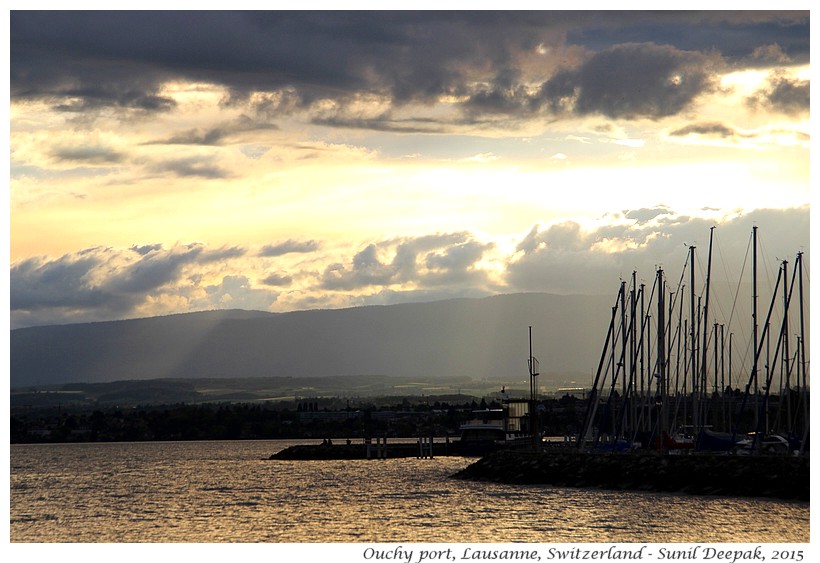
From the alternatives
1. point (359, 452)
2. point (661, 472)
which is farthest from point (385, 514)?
point (359, 452)

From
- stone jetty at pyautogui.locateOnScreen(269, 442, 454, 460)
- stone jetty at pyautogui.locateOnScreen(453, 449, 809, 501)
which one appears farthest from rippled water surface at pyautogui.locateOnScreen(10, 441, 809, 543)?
stone jetty at pyautogui.locateOnScreen(269, 442, 454, 460)

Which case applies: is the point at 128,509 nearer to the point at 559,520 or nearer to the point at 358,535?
the point at 358,535

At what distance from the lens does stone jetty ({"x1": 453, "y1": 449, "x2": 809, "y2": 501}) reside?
68.1 metres

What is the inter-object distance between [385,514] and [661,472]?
17.7m

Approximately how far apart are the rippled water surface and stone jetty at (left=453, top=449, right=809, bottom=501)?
1.36 metres

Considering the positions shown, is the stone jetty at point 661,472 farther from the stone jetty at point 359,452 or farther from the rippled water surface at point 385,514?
the stone jetty at point 359,452

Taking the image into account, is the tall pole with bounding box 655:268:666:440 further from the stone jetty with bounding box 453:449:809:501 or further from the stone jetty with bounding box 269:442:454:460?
the stone jetty with bounding box 269:442:454:460

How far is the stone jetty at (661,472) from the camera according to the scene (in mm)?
68062

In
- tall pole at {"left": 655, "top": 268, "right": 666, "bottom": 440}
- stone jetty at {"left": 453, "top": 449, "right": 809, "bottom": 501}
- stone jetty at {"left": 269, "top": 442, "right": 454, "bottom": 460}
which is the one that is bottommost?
stone jetty at {"left": 269, "top": 442, "right": 454, "bottom": 460}

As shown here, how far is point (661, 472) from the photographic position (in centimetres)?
7725

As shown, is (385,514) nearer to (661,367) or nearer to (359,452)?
(661,367)

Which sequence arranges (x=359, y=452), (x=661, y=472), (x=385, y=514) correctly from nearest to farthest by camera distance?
(x=385, y=514), (x=661, y=472), (x=359, y=452)

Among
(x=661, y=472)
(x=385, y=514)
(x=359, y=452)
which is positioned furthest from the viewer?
(x=359, y=452)
